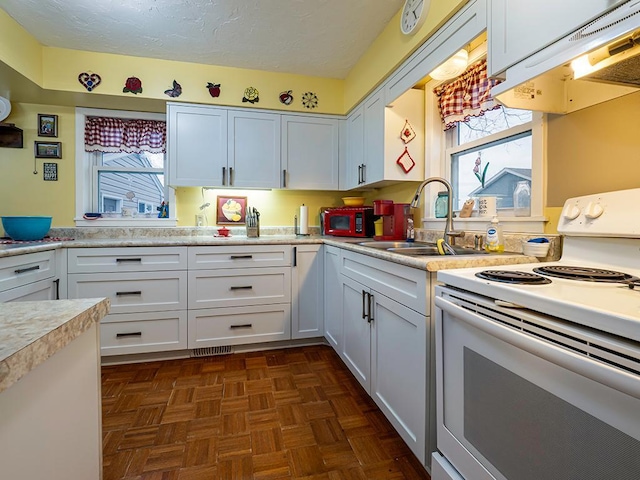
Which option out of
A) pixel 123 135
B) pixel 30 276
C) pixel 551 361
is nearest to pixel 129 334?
pixel 30 276

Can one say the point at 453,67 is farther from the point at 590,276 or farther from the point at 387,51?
the point at 590,276

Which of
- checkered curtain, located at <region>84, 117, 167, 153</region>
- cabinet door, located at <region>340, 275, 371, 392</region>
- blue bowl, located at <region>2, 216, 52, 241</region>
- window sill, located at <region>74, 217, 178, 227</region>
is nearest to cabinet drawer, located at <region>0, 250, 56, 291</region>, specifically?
blue bowl, located at <region>2, 216, 52, 241</region>

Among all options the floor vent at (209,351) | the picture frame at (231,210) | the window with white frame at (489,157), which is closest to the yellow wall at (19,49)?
the picture frame at (231,210)

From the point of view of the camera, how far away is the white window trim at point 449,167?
4.83ft

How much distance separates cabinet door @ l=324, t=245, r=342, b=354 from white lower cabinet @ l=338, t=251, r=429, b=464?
0.22m

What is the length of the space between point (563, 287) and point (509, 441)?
1.36 feet

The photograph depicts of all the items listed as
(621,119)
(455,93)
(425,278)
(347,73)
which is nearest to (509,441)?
(425,278)

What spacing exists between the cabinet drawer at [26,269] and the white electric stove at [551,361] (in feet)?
7.42

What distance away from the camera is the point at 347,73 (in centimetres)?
293

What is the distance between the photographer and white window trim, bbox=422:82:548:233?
1472 mm

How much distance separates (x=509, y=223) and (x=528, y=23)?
85cm

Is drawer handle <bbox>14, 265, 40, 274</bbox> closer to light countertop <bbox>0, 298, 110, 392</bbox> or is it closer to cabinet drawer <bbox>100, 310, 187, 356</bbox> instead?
cabinet drawer <bbox>100, 310, 187, 356</bbox>

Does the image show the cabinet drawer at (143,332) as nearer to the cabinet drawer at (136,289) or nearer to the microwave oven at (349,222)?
the cabinet drawer at (136,289)

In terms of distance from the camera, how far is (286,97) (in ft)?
9.62
